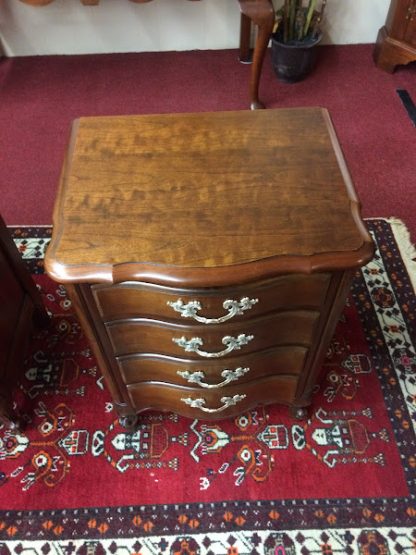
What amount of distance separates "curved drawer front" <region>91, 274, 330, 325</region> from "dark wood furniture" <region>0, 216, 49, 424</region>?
432 mm

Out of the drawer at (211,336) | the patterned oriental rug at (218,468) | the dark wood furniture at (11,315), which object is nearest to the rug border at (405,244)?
the patterned oriental rug at (218,468)

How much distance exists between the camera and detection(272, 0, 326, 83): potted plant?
2.04m

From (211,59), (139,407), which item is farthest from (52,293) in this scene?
(211,59)

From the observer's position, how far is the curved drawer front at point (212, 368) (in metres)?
1.01

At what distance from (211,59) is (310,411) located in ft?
5.94

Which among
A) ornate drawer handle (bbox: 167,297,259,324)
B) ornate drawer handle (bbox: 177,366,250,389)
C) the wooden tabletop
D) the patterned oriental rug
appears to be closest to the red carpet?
the patterned oriental rug

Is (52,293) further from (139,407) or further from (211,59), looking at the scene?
(211,59)

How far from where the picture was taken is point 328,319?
37.3 inches

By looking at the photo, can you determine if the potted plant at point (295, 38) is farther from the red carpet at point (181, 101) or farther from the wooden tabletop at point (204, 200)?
the wooden tabletop at point (204, 200)

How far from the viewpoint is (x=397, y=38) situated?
7.15 feet

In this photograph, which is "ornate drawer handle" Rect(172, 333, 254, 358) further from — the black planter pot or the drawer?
the black planter pot

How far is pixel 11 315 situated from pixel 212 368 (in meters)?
0.57

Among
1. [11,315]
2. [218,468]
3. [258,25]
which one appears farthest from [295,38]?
[218,468]

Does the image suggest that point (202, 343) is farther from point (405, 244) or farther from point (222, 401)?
point (405, 244)
